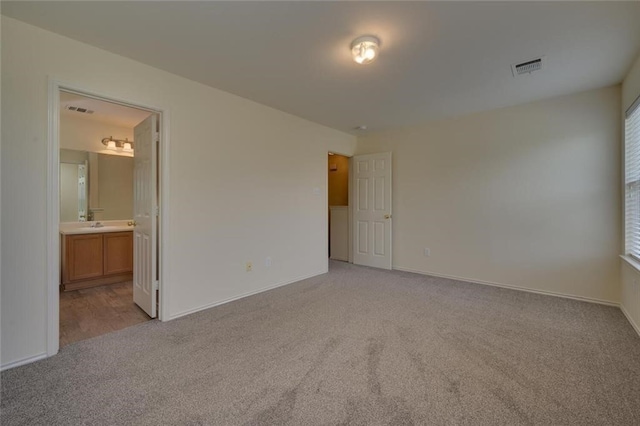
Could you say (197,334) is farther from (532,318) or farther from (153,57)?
(532,318)

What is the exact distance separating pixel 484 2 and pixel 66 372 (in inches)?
146

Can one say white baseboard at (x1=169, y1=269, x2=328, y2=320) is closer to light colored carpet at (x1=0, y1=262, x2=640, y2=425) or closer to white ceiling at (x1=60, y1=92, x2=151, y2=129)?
A: light colored carpet at (x1=0, y1=262, x2=640, y2=425)

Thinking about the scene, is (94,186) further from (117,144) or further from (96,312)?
(96,312)

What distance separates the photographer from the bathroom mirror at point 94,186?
164 inches

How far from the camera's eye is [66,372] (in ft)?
6.33

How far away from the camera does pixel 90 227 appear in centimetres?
423

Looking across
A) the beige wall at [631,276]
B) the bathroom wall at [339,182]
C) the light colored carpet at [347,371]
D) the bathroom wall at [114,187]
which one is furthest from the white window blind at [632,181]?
the bathroom wall at [114,187]

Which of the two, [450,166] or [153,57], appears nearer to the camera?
[153,57]

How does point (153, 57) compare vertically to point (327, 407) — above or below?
above

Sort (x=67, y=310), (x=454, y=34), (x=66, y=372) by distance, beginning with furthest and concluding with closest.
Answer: (x=67, y=310) → (x=454, y=34) → (x=66, y=372)

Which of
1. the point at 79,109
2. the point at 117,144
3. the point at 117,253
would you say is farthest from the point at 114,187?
the point at 79,109

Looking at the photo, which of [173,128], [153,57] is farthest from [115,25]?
[173,128]

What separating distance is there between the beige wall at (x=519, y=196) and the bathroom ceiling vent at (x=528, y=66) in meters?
1.14

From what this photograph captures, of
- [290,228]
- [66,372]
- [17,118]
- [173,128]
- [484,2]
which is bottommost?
[66,372]
